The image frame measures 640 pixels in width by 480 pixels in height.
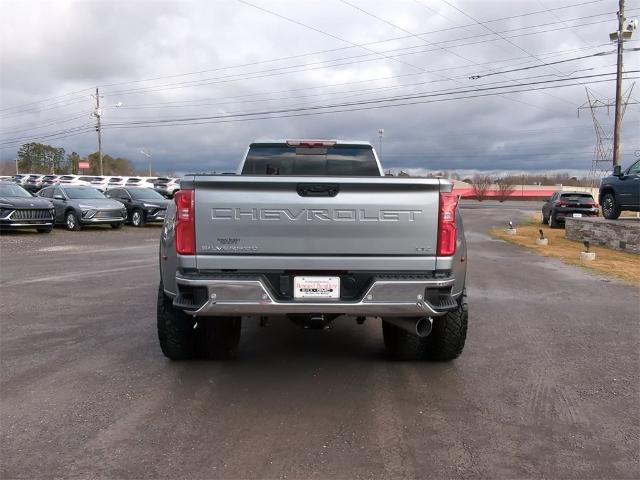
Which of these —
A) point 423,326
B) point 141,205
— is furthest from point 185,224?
point 141,205

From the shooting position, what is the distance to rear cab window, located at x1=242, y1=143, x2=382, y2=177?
6152 mm

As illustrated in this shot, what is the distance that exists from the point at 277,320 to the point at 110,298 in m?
2.81

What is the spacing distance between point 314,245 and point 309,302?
1.39 feet

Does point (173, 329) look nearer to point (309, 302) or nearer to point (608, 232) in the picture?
point (309, 302)

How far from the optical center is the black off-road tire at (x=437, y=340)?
4734 millimetres

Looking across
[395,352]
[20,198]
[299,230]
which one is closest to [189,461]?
[299,230]

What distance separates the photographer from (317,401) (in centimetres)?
410

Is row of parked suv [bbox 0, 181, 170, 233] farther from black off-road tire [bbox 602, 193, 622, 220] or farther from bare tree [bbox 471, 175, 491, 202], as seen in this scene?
bare tree [bbox 471, 175, 491, 202]

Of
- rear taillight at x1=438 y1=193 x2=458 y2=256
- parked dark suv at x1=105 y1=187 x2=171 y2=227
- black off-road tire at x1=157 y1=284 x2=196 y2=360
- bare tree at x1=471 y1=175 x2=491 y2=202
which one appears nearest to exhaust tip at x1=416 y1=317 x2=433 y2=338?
rear taillight at x1=438 y1=193 x2=458 y2=256

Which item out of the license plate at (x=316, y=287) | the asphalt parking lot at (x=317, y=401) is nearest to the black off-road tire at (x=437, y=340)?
the asphalt parking lot at (x=317, y=401)

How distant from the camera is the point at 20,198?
1750 centimetres

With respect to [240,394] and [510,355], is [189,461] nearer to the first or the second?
[240,394]

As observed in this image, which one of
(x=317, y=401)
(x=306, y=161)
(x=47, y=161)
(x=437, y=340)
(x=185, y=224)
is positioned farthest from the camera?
(x=47, y=161)

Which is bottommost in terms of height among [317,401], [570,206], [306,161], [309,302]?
[317,401]
